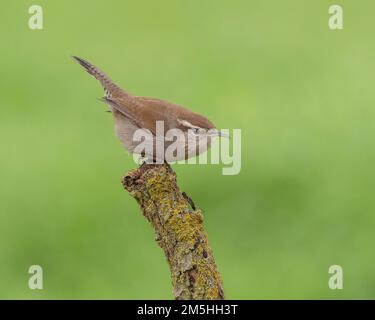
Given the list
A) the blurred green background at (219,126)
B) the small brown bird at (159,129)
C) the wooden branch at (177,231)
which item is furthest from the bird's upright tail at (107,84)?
the blurred green background at (219,126)

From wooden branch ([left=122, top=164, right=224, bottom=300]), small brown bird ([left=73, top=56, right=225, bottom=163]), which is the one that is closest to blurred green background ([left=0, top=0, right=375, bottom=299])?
small brown bird ([left=73, top=56, right=225, bottom=163])

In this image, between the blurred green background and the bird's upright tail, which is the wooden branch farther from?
the blurred green background

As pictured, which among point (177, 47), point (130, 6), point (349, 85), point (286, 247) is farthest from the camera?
point (130, 6)

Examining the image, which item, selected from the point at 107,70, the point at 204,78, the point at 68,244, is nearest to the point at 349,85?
the point at 204,78

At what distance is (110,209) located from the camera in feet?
51.4

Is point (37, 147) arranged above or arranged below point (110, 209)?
above

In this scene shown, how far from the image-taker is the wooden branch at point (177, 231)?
803 cm

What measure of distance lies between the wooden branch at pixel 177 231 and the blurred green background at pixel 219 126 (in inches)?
147

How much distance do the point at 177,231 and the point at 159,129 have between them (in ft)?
6.18

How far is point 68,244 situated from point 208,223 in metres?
1.96

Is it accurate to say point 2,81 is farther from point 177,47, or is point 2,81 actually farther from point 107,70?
point 177,47

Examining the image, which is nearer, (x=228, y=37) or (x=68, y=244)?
(x=68, y=244)

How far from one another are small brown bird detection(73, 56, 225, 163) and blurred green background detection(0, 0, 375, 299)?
2.86 meters

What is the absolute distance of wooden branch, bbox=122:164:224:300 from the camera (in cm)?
803
